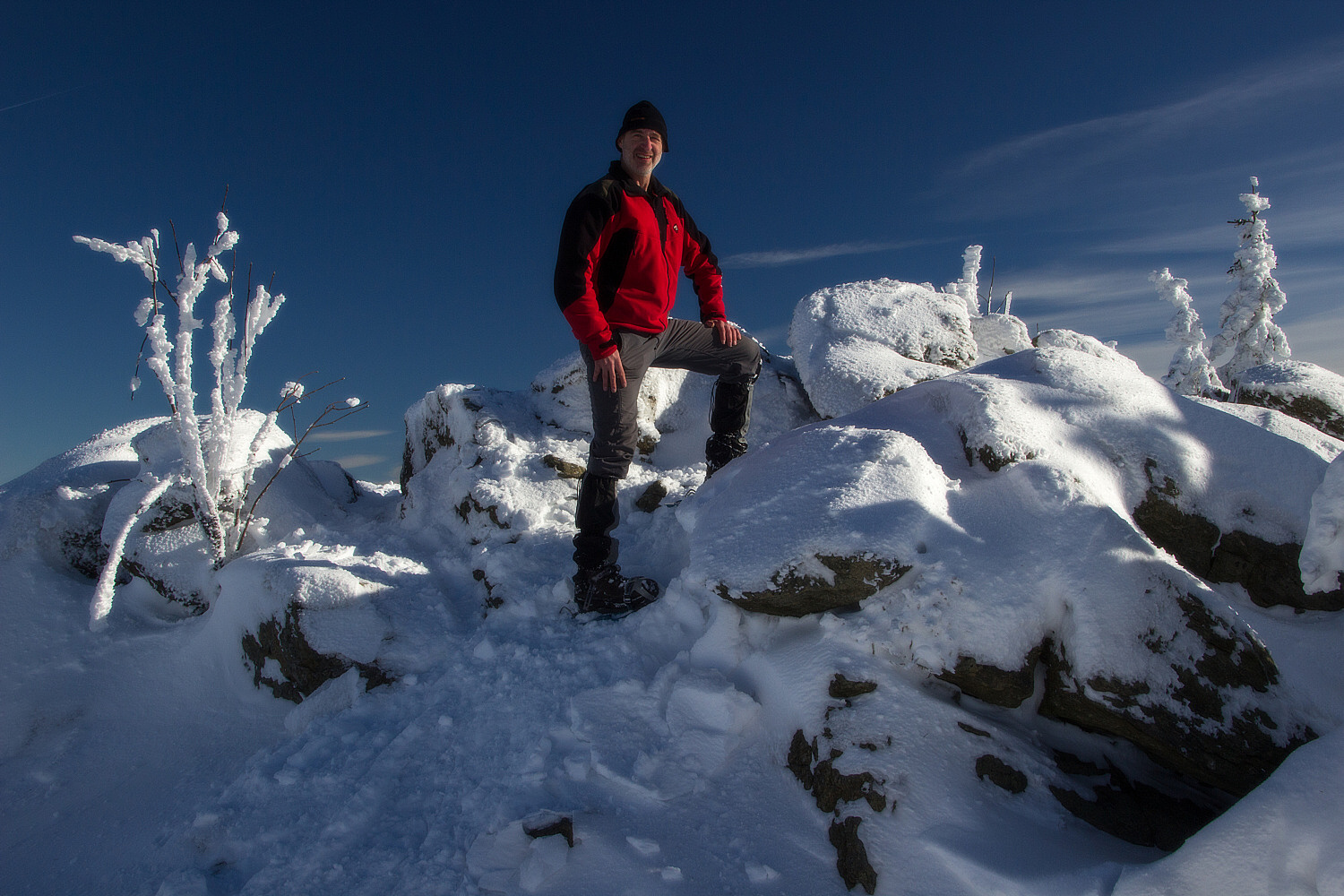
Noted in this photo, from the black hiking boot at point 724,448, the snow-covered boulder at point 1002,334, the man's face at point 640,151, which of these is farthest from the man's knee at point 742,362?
the snow-covered boulder at point 1002,334

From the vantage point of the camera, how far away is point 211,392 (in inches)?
229

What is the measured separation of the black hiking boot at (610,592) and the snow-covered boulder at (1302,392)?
6.37 metres

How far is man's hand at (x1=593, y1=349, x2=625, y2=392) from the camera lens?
4.16 metres

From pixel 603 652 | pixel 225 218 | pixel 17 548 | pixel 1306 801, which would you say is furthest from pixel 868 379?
pixel 17 548

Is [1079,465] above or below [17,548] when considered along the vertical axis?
above

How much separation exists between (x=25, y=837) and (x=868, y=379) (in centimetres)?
739

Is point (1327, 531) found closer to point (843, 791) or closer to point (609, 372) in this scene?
point (843, 791)

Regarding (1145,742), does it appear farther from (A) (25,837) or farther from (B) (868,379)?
(A) (25,837)

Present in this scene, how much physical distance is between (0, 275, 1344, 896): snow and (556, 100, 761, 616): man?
1.41ft

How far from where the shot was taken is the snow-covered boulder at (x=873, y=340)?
6.89 metres

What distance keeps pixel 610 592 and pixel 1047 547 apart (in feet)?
8.74

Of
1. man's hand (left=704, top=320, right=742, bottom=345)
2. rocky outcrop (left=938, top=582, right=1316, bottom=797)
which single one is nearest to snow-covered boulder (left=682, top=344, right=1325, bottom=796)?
rocky outcrop (left=938, top=582, right=1316, bottom=797)

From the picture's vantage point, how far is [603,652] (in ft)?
12.6

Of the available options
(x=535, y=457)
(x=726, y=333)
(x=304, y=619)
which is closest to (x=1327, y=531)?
(x=726, y=333)
